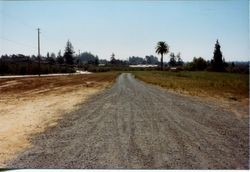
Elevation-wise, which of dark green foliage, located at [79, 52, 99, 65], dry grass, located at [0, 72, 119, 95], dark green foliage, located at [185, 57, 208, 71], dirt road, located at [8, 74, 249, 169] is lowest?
dirt road, located at [8, 74, 249, 169]

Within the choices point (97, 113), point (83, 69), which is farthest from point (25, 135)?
point (83, 69)

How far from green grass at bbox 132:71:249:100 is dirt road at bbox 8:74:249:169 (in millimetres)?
5756

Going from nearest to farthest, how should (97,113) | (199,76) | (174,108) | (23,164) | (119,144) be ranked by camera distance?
1. (23,164)
2. (119,144)
3. (97,113)
4. (174,108)
5. (199,76)

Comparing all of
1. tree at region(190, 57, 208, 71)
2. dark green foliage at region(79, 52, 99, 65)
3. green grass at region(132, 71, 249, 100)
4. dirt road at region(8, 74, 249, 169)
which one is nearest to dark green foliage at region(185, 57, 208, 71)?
tree at region(190, 57, 208, 71)

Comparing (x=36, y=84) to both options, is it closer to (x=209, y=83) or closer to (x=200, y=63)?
(x=200, y=63)

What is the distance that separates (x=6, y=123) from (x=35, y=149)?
4.35 m

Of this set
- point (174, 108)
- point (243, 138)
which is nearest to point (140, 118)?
point (174, 108)

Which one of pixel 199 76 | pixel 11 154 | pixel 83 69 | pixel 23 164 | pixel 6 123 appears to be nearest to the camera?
pixel 23 164

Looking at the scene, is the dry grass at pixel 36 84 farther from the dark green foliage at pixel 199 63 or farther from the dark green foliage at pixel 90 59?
the dark green foliage at pixel 90 59

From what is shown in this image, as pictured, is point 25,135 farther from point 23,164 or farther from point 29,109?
point 29,109

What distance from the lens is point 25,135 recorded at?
10.8 m

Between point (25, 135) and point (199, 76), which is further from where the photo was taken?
point (199, 76)

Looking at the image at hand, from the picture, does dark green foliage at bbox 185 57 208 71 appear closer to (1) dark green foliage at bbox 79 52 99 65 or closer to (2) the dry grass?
(2) the dry grass

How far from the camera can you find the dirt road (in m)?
8.08
